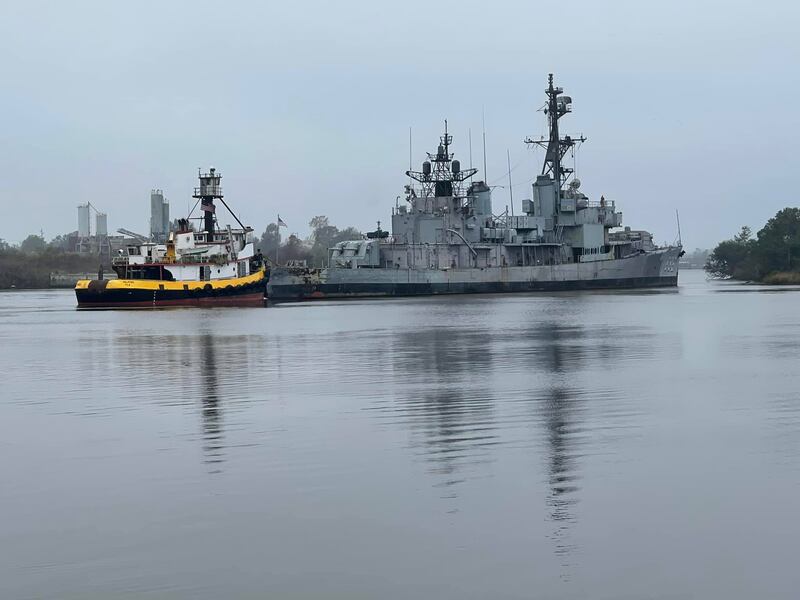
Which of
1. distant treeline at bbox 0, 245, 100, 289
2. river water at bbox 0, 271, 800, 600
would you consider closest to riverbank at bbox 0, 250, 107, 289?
distant treeline at bbox 0, 245, 100, 289

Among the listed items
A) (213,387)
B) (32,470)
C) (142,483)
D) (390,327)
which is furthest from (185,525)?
(390,327)

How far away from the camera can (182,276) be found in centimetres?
8738

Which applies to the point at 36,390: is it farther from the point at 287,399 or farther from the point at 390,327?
the point at 390,327

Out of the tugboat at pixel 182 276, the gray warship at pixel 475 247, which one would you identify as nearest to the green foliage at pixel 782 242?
the gray warship at pixel 475 247

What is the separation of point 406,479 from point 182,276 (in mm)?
75176

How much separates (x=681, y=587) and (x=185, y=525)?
536 centimetres

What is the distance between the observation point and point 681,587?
9750 millimetres

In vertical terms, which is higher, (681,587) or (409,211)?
(409,211)

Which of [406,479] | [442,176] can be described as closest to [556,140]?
[442,176]

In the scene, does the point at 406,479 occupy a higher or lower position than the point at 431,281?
lower

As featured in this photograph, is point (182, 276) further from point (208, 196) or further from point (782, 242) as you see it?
point (782, 242)

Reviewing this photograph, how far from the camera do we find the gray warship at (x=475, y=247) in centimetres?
10275

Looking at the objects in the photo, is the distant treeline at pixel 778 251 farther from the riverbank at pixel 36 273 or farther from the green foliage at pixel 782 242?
the riverbank at pixel 36 273

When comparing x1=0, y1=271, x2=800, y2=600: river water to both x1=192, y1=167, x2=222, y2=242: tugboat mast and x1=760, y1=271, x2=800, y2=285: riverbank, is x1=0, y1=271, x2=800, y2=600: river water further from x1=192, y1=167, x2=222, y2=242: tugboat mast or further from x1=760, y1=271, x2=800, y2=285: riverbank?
x1=760, y1=271, x2=800, y2=285: riverbank
